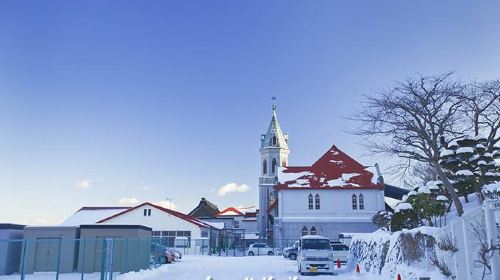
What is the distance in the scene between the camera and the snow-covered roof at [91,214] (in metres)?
46.2

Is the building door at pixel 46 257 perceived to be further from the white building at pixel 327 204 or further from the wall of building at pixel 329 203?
the wall of building at pixel 329 203

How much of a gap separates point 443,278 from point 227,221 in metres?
61.9

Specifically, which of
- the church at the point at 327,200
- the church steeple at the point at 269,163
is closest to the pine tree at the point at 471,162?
the church at the point at 327,200

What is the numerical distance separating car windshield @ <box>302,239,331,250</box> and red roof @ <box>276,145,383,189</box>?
83.6ft

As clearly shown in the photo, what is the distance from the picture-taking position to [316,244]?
21688 mm

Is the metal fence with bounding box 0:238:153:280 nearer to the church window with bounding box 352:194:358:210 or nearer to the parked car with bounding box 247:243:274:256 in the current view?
the parked car with bounding box 247:243:274:256

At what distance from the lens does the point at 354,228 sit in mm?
46000

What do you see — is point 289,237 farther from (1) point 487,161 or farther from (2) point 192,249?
(1) point 487,161

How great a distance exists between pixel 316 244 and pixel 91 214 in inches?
1398

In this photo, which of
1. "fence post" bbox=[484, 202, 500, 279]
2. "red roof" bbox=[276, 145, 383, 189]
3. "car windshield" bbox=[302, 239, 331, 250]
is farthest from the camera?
"red roof" bbox=[276, 145, 383, 189]

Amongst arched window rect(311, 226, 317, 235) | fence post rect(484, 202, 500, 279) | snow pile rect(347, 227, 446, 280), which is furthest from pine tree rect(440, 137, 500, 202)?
arched window rect(311, 226, 317, 235)

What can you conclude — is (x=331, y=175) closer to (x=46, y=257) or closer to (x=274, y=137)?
(x=274, y=137)

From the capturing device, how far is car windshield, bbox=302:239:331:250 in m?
21.5

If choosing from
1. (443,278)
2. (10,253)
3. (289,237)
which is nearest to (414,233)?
(443,278)
